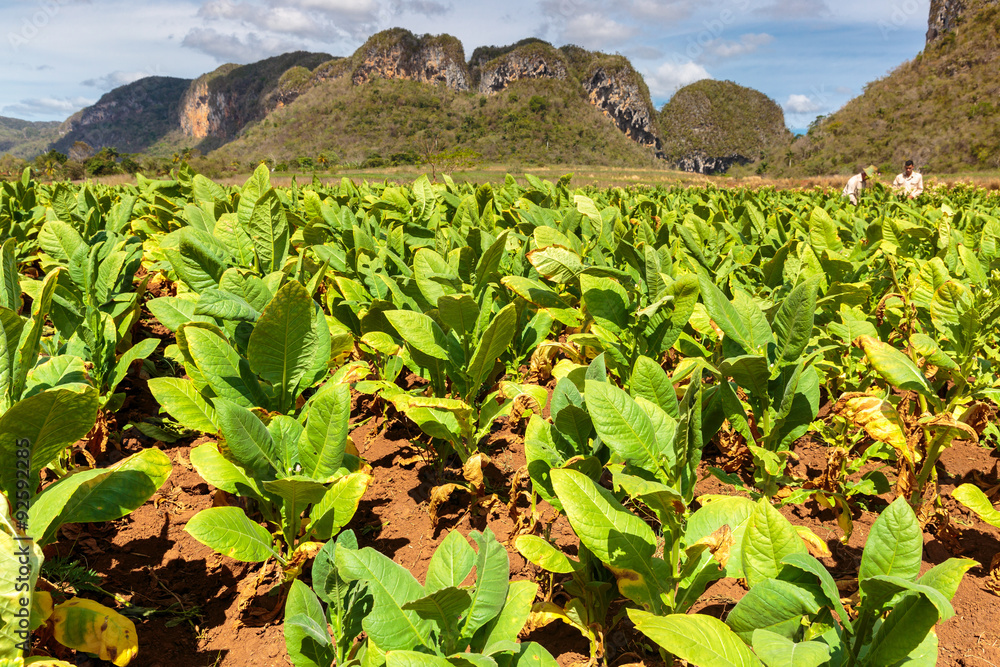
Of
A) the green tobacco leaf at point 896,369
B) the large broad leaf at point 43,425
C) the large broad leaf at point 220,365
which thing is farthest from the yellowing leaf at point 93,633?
the green tobacco leaf at point 896,369

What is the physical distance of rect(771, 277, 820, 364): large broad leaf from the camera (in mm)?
2037

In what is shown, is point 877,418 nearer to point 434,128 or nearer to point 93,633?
point 93,633

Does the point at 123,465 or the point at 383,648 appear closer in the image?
the point at 383,648

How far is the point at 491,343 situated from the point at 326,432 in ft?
2.65

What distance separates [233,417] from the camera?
164 cm

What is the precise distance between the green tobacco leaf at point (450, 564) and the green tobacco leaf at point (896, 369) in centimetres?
181

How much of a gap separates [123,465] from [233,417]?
29cm

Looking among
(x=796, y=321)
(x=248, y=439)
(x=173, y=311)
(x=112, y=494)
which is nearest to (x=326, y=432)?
(x=248, y=439)

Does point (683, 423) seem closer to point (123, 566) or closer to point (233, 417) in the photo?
point (233, 417)

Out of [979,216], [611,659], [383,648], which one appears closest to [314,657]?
[383,648]

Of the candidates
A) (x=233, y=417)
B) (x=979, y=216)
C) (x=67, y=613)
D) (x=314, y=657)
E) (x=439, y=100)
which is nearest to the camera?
(x=314, y=657)

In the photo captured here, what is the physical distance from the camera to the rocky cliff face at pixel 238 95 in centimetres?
16438

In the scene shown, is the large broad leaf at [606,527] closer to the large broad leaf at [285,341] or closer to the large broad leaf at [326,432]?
the large broad leaf at [326,432]

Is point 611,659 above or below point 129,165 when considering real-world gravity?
below
